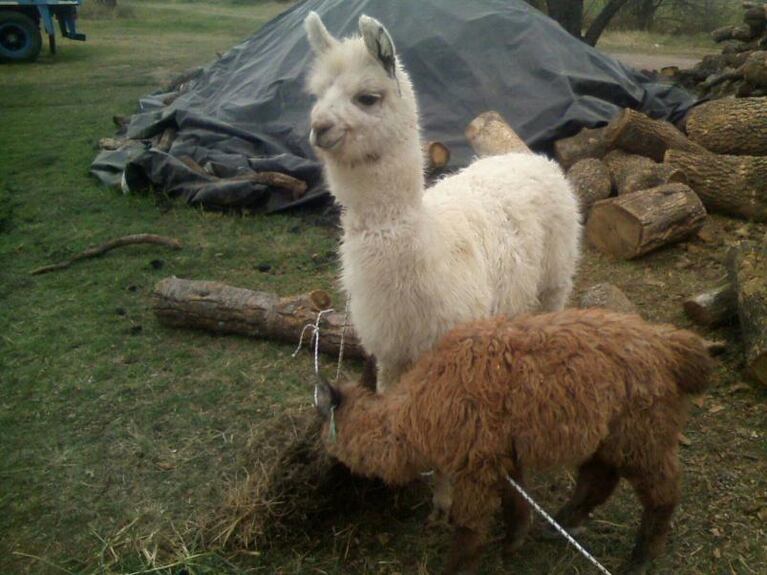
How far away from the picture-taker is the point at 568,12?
14.4 meters

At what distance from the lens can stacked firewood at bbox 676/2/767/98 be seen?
866 centimetres

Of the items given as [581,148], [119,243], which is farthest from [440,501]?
[581,148]

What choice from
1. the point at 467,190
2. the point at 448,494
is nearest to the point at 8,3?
the point at 467,190

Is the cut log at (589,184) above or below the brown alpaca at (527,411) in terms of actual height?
below

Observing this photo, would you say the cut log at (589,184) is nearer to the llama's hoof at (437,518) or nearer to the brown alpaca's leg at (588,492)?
the brown alpaca's leg at (588,492)

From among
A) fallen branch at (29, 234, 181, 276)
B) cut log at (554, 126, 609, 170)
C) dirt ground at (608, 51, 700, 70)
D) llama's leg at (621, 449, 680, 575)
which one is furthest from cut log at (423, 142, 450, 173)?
dirt ground at (608, 51, 700, 70)

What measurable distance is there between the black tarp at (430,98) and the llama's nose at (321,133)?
4605 mm

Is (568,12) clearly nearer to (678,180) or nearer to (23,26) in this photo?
(678,180)

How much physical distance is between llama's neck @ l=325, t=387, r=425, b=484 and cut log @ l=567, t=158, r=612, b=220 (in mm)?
4498

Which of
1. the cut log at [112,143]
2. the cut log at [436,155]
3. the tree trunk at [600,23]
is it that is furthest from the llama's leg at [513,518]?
the tree trunk at [600,23]

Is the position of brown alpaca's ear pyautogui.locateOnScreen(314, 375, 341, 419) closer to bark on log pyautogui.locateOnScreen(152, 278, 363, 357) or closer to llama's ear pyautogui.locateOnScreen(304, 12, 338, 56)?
llama's ear pyautogui.locateOnScreen(304, 12, 338, 56)

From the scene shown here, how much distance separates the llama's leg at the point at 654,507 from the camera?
281 centimetres

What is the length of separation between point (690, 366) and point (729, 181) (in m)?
4.67

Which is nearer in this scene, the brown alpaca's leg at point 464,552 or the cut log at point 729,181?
the brown alpaca's leg at point 464,552
